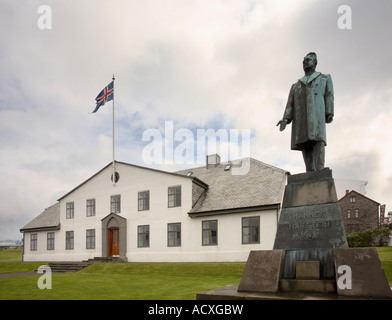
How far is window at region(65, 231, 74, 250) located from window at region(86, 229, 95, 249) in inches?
79.7

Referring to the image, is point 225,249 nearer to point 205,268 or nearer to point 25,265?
point 205,268

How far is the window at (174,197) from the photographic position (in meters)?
25.5

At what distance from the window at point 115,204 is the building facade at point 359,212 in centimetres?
3639

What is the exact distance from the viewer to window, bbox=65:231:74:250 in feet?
101

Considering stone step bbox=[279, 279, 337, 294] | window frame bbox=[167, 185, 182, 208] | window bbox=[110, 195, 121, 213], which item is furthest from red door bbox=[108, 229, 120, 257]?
stone step bbox=[279, 279, 337, 294]

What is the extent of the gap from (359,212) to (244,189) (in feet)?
116

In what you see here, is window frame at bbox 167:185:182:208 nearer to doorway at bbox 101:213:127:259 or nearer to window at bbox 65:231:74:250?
doorway at bbox 101:213:127:259

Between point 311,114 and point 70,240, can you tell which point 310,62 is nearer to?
point 311,114

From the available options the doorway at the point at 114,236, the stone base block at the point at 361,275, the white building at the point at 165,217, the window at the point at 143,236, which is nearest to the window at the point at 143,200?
the white building at the point at 165,217

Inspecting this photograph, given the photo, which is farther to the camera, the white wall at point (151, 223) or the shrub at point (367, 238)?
the shrub at point (367, 238)

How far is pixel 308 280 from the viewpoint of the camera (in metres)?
6.29

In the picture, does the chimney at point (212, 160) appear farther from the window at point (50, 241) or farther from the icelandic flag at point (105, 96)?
the window at point (50, 241)
